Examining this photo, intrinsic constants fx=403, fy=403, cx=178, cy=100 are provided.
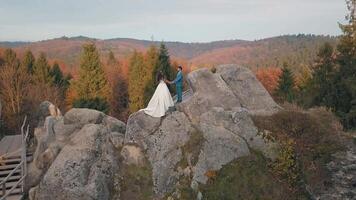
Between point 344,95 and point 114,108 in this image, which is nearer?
Answer: point 344,95

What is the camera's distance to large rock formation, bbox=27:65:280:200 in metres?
20.2

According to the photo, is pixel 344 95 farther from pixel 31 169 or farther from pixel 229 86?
pixel 31 169

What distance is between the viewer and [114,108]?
67.2 metres

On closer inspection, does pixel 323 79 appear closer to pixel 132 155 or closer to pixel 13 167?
pixel 132 155

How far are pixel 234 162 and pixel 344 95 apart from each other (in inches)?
859

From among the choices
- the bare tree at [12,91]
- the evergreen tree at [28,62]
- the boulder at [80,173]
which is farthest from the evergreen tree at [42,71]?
the boulder at [80,173]

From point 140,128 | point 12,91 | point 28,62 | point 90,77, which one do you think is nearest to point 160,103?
point 140,128

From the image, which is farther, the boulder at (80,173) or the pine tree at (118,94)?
the pine tree at (118,94)

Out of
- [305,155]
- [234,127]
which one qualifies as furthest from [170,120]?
[305,155]

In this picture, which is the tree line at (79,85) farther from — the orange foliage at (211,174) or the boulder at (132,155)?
the orange foliage at (211,174)

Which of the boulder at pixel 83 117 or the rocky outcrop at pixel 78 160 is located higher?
the boulder at pixel 83 117

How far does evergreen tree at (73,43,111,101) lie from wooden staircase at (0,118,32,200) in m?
22.5

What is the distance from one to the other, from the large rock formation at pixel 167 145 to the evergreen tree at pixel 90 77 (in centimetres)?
2778

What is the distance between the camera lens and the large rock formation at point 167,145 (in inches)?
794
